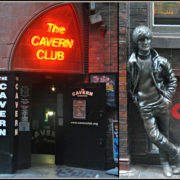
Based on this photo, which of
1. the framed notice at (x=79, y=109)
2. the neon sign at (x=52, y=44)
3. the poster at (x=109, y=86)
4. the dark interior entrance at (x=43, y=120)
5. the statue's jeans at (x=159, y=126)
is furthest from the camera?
the dark interior entrance at (x=43, y=120)

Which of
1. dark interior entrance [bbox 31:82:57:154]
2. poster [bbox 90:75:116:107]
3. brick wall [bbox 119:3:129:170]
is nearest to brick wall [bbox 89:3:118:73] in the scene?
poster [bbox 90:75:116:107]

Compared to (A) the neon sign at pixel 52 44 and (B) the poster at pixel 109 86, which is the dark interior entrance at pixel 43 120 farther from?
(B) the poster at pixel 109 86

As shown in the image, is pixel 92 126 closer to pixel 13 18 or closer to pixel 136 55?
pixel 136 55

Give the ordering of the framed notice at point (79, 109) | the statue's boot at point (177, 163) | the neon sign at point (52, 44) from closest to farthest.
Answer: the statue's boot at point (177, 163)
the neon sign at point (52, 44)
the framed notice at point (79, 109)

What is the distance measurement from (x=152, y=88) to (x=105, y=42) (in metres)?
1.73

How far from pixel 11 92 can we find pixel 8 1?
2.20 m

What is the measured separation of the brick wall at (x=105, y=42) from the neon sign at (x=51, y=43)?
2.11 feet

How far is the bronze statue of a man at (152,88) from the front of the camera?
6.15 metres

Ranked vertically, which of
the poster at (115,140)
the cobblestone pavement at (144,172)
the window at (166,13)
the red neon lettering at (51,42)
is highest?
the window at (166,13)

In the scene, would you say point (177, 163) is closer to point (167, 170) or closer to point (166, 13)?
point (167, 170)

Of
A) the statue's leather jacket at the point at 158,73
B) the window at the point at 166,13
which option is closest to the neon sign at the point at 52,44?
the statue's leather jacket at the point at 158,73

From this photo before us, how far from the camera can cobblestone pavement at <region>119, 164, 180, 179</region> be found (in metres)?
6.21

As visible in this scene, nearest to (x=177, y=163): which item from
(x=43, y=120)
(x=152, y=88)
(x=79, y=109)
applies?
(x=152, y=88)

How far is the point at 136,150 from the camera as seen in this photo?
7.12m
